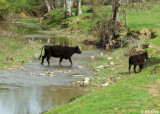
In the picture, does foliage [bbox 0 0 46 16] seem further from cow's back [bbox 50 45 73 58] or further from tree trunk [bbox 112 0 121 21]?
cow's back [bbox 50 45 73 58]

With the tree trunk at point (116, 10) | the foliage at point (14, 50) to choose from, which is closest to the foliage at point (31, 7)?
the tree trunk at point (116, 10)

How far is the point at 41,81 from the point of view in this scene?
51.4 feet

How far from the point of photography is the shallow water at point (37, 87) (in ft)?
39.0

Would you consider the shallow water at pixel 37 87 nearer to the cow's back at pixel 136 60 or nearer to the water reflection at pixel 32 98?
the water reflection at pixel 32 98

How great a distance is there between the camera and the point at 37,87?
1452cm

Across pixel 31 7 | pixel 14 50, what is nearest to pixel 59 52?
pixel 14 50

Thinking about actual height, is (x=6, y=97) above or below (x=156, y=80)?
below

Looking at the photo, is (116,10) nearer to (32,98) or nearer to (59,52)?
(59,52)

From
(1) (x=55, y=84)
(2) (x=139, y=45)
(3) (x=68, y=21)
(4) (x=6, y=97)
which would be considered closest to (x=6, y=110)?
(4) (x=6, y=97)

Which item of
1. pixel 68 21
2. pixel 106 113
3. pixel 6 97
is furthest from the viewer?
pixel 68 21

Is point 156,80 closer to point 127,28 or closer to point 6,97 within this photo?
point 6,97

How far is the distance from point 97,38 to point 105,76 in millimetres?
15307

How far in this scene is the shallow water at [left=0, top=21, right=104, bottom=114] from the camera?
1188 cm

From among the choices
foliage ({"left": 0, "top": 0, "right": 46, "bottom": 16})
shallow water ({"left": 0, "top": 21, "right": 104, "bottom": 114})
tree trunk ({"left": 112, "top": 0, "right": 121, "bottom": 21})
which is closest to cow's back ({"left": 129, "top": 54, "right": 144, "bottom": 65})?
shallow water ({"left": 0, "top": 21, "right": 104, "bottom": 114})
